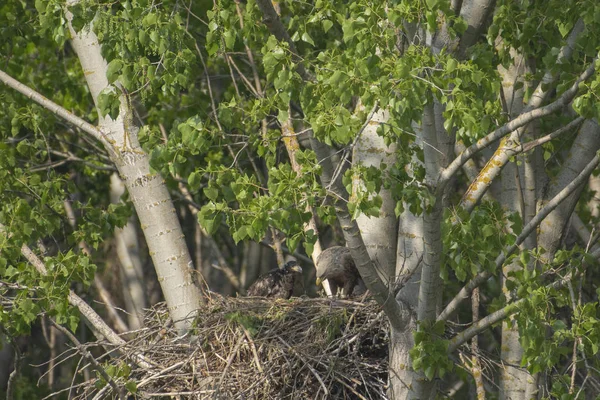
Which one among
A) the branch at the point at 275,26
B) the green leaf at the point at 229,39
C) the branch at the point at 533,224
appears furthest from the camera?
the branch at the point at 533,224

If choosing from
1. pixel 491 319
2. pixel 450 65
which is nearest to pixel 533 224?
pixel 491 319

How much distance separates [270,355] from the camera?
739 centimetres

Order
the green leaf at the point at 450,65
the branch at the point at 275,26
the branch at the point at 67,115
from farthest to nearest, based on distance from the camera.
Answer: the branch at the point at 67,115
the branch at the point at 275,26
the green leaf at the point at 450,65

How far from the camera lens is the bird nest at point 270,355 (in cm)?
728

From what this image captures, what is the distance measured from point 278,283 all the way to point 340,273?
802mm

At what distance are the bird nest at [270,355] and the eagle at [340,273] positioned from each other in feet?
2.13

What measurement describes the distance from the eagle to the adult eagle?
48 cm

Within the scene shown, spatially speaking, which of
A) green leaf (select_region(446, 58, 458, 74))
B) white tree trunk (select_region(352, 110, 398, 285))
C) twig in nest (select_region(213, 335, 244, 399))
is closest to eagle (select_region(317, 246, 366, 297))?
white tree trunk (select_region(352, 110, 398, 285))

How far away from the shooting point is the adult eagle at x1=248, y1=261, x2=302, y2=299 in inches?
360

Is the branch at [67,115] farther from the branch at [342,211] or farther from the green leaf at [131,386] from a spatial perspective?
the branch at [342,211]

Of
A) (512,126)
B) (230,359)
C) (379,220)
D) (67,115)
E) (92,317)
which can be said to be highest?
(67,115)

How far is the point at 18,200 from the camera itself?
8.59 m

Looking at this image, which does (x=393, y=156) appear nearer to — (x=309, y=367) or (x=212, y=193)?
(x=309, y=367)

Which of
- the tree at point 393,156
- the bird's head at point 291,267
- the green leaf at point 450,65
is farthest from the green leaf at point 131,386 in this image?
the green leaf at point 450,65
